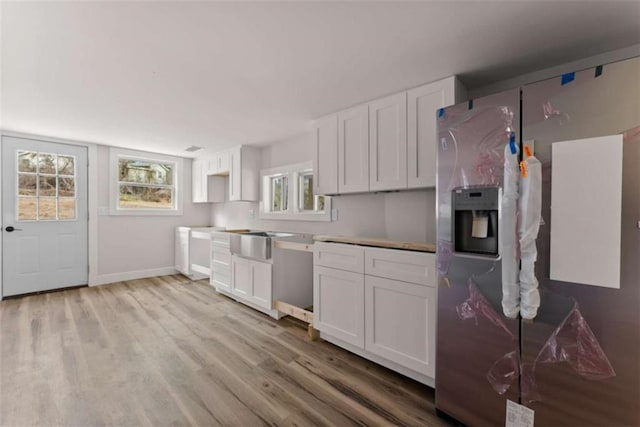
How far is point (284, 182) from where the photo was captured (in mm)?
3926

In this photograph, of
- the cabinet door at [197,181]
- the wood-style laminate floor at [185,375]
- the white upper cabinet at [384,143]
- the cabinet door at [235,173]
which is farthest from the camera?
the cabinet door at [197,181]

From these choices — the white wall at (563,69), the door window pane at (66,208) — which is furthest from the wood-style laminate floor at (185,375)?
the white wall at (563,69)

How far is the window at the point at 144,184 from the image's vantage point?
445cm

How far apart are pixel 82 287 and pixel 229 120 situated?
142 inches

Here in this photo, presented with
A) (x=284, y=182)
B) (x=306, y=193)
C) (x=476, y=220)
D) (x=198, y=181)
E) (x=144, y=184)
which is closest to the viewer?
(x=476, y=220)

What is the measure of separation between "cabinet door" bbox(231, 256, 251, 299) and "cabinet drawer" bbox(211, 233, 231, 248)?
29cm

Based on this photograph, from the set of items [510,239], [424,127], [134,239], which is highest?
[424,127]

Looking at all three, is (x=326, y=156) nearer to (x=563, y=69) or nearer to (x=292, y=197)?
(x=292, y=197)

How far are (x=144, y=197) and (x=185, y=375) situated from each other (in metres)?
3.82

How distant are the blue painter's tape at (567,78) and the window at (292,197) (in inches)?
88.4

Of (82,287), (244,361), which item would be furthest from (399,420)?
(82,287)

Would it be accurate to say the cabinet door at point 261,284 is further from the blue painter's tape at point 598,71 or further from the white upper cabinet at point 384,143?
the blue painter's tape at point 598,71

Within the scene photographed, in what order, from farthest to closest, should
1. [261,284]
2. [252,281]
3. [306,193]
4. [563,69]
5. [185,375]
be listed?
[306,193] → [252,281] → [261,284] → [185,375] → [563,69]

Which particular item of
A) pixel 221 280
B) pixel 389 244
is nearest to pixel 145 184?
pixel 221 280
